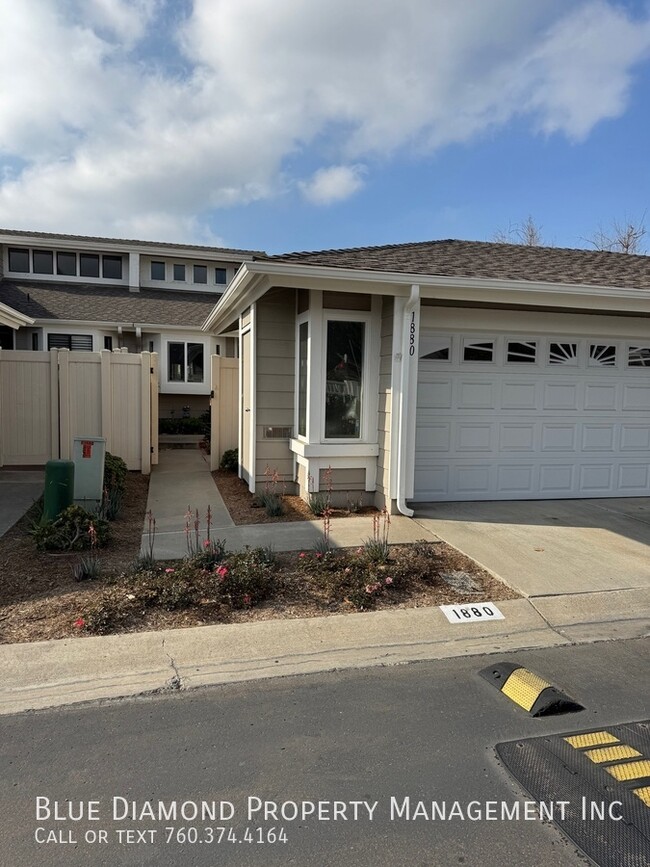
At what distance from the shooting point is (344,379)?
315 inches

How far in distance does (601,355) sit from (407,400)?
3397mm

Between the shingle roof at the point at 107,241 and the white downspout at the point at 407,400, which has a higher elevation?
the shingle roof at the point at 107,241

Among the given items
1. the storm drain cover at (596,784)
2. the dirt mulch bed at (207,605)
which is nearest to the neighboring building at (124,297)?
the dirt mulch bed at (207,605)

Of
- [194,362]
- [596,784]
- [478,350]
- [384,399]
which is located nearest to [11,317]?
[384,399]

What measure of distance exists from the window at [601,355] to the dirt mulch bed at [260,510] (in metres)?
3.97

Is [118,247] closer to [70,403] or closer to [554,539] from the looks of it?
[70,403]

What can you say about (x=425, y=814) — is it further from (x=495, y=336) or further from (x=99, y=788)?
(x=495, y=336)

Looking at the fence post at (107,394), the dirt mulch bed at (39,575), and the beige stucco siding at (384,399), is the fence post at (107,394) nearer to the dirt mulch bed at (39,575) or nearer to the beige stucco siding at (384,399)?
the dirt mulch bed at (39,575)

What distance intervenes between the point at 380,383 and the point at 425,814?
233 inches

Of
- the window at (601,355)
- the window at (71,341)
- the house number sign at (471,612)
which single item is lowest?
the house number sign at (471,612)

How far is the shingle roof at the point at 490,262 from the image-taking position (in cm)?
757

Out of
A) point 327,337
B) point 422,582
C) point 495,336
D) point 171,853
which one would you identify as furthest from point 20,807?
point 495,336

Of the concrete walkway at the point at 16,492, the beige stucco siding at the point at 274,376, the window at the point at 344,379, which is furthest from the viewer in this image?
the beige stucco siding at the point at 274,376

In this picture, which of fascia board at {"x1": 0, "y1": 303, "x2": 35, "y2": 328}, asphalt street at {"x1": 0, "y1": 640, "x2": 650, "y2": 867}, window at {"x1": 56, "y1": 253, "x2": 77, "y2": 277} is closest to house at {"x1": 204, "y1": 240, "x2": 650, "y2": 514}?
asphalt street at {"x1": 0, "y1": 640, "x2": 650, "y2": 867}
